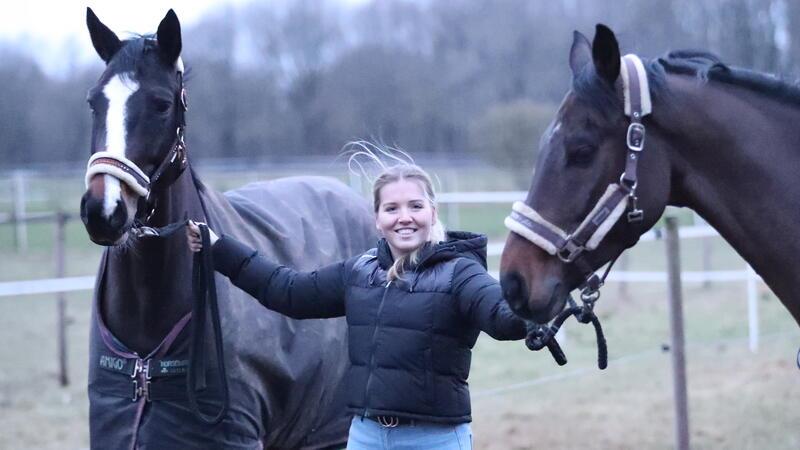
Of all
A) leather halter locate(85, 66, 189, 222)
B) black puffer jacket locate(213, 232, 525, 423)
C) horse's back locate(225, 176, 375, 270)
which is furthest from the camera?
horse's back locate(225, 176, 375, 270)

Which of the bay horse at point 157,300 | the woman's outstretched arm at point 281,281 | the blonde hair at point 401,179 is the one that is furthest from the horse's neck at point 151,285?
the blonde hair at point 401,179

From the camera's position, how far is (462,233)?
2885 mm

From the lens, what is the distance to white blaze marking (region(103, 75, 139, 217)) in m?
2.70

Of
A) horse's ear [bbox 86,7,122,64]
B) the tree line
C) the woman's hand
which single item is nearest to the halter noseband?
the woman's hand

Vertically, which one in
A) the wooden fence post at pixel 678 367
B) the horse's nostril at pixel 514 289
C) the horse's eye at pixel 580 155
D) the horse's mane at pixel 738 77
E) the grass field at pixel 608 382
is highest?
the horse's mane at pixel 738 77

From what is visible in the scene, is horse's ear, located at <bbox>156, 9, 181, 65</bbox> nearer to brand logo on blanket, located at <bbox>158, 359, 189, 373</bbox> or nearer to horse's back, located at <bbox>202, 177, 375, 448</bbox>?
horse's back, located at <bbox>202, 177, 375, 448</bbox>

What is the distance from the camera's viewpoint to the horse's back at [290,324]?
3.29 metres

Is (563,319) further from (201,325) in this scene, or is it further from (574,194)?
(201,325)

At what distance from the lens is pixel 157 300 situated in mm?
3117

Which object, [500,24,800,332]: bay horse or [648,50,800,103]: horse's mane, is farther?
[648,50,800,103]: horse's mane

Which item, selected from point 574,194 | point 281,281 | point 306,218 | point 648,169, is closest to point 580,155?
point 574,194

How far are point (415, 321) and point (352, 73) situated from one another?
31.0 m

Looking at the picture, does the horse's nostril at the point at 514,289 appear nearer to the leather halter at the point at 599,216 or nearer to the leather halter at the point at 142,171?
the leather halter at the point at 599,216

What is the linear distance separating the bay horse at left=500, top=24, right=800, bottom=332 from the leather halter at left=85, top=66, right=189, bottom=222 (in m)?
1.14
